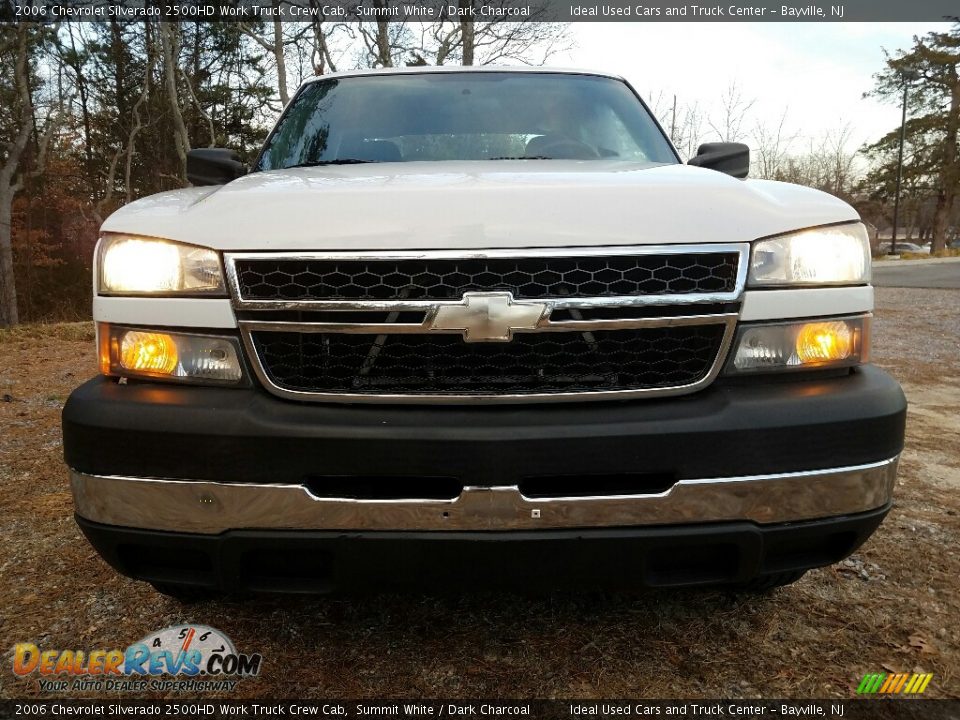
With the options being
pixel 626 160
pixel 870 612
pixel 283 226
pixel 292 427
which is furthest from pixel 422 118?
pixel 870 612

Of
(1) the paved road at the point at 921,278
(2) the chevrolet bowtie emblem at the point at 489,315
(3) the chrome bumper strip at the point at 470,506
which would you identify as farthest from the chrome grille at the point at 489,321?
(1) the paved road at the point at 921,278

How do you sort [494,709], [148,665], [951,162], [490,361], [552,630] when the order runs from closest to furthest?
[490,361] → [494,709] → [148,665] → [552,630] → [951,162]

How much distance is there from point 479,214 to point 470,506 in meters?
0.70

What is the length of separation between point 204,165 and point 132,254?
106 centimetres

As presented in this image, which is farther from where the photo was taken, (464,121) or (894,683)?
(464,121)

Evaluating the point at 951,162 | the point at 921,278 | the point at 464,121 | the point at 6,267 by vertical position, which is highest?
the point at 951,162

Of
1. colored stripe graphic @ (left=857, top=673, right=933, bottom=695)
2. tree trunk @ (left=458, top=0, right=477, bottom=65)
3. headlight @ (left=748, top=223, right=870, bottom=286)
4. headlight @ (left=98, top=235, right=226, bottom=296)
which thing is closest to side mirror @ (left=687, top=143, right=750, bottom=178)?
headlight @ (left=748, top=223, right=870, bottom=286)

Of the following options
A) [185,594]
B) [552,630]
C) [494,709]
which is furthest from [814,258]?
[185,594]

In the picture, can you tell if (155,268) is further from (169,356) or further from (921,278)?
(921,278)

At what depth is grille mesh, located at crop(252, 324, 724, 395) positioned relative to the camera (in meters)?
1.64

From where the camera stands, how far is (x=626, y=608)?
2180 millimetres

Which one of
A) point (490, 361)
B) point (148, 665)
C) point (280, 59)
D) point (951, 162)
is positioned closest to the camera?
point (490, 361)

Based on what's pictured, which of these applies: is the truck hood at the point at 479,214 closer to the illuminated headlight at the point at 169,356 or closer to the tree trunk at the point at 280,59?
the illuminated headlight at the point at 169,356

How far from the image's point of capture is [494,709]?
5.72 ft
